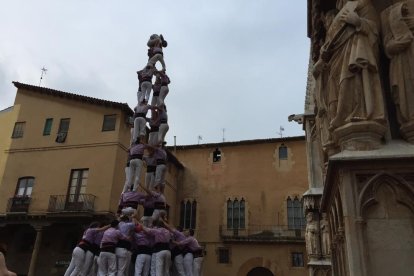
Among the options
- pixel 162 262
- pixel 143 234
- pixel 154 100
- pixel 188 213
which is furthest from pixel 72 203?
pixel 162 262

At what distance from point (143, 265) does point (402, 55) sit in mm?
6284

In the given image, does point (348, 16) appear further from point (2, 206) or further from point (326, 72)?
point (2, 206)

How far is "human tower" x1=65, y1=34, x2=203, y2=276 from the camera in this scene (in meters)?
8.16

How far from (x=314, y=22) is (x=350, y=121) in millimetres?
2708

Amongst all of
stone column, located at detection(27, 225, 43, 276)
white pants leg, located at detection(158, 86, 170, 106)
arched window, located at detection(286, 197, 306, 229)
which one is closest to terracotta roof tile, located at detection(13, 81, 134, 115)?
stone column, located at detection(27, 225, 43, 276)

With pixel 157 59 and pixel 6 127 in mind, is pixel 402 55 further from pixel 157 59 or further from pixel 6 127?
pixel 6 127

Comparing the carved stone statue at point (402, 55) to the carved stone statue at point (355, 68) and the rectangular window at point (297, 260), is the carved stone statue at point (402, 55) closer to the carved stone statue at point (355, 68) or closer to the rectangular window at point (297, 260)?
the carved stone statue at point (355, 68)

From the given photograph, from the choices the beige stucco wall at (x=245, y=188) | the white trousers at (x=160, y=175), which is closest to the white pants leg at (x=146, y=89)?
the white trousers at (x=160, y=175)

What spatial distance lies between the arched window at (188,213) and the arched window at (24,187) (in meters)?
13.1

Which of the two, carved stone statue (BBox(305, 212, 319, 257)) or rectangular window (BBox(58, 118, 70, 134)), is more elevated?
rectangular window (BBox(58, 118, 70, 134))

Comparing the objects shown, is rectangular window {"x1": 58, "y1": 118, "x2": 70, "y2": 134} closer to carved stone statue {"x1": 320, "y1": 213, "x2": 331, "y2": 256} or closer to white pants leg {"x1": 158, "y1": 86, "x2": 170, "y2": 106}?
white pants leg {"x1": 158, "y1": 86, "x2": 170, "y2": 106}

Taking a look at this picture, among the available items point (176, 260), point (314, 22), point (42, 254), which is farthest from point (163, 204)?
point (42, 254)

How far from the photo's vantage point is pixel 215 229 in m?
34.1

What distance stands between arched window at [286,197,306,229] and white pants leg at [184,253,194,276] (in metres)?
24.7
